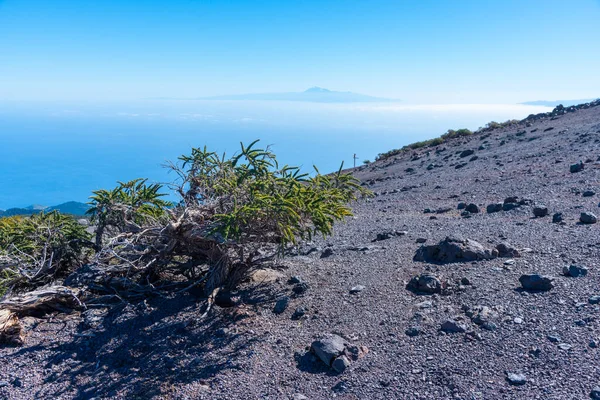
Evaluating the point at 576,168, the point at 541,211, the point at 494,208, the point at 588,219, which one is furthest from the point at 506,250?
the point at 576,168

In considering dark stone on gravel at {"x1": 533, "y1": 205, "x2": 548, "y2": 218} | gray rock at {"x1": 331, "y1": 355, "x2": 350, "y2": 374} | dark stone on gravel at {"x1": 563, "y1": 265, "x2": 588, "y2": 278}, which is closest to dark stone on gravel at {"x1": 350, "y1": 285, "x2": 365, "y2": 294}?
gray rock at {"x1": 331, "y1": 355, "x2": 350, "y2": 374}

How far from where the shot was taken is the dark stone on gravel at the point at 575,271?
4157 millimetres

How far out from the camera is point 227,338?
12.6 ft

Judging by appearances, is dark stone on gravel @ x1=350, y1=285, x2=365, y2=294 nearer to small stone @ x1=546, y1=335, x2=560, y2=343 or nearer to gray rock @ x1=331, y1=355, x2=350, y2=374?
gray rock @ x1=331, y1=355, x2=350, y2=374

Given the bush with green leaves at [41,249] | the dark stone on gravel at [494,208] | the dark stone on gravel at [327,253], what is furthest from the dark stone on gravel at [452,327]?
the dark stone on gravel at [494,208]

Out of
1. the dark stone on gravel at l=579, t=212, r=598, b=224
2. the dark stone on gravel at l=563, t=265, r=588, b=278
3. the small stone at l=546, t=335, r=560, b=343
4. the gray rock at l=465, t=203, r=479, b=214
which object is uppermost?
the dark stone on gravel at l=579, t=212, r=598, b=224

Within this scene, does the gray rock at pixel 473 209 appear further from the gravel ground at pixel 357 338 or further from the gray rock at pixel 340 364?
the gray rock at pixel 340 364

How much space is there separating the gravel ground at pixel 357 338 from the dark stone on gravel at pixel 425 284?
87 millimetres

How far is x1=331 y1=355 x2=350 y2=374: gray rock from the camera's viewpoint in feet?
10.6

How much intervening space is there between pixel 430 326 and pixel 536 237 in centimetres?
290

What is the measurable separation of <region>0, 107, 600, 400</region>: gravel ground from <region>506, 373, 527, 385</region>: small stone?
32 mm

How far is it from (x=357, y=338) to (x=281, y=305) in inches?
39.4

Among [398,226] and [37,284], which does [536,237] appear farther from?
[37,284]

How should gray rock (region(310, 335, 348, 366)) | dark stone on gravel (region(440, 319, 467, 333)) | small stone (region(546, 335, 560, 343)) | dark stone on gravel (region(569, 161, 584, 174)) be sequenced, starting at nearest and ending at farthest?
small stone (region(546, 335, 560, 343)) < gray rock (region(310, 335, 348, 366)) < dark stone on gravel (region(440, 319, 467, 333)) < dark stone on gravel (region(569, 161, 584, 174))
